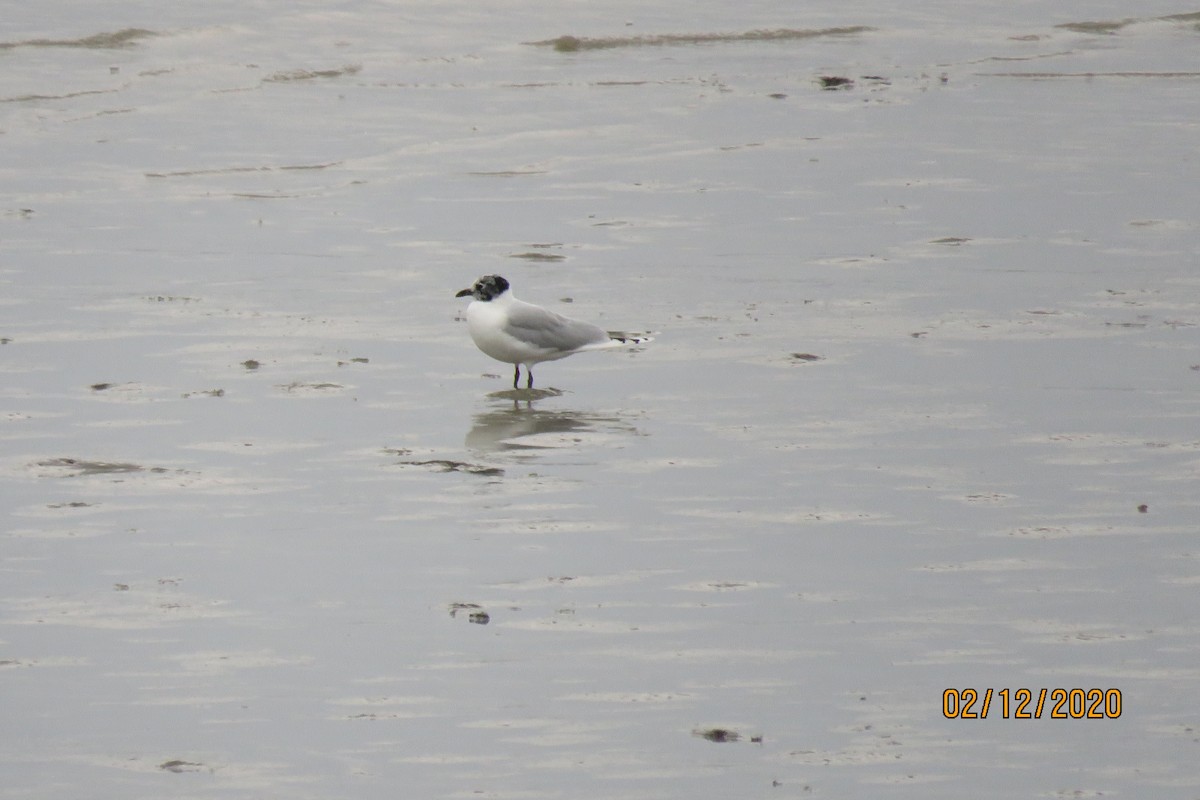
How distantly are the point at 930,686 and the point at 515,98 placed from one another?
11.9m

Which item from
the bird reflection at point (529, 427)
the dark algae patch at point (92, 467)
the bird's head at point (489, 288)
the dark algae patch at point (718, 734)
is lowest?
the bird reflection at point (529, 427)

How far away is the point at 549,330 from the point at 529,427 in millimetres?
835

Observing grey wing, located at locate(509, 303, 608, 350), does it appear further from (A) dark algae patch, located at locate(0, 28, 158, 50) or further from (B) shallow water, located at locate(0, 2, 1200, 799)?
(A) dark algae patch, located at locate(0, 28, 158, 50)

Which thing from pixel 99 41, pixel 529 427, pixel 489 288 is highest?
pixel 99 41

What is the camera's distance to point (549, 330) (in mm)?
9258

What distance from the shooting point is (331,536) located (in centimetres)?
690

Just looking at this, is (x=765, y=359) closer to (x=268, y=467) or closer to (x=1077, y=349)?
(x=1077, y=349)

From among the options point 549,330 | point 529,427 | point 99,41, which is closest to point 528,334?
point 549,330

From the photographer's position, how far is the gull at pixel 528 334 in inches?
364

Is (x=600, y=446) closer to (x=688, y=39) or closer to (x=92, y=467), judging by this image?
(x=92, y=467)

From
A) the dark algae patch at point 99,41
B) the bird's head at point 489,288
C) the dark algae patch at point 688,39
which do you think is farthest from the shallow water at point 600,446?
the dark algae patch at point 688,39
